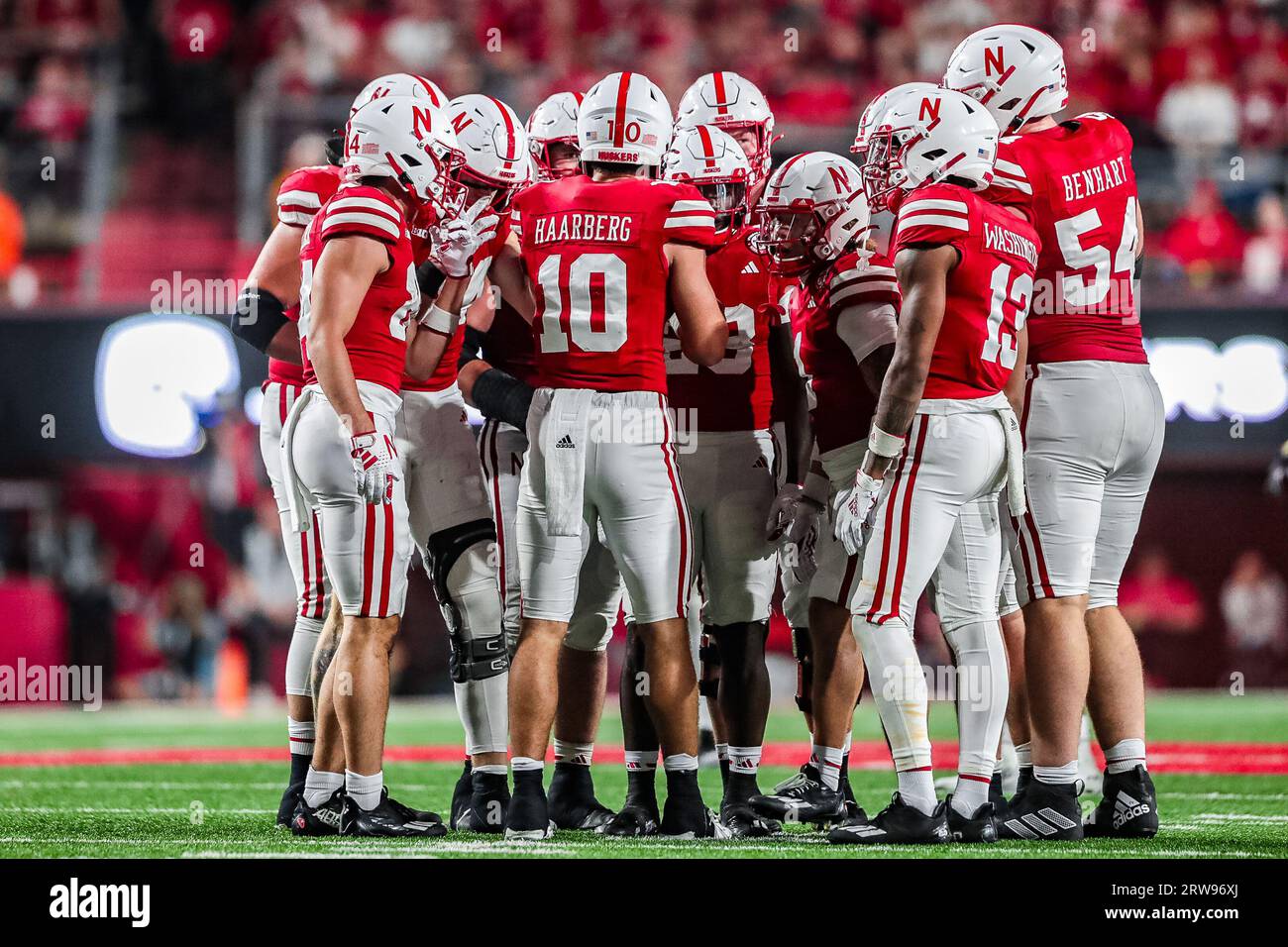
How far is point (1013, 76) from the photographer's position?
5.21 m

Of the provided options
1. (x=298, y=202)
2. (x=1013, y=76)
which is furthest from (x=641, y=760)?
(x=1013, y=76)

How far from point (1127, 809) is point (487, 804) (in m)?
1.89

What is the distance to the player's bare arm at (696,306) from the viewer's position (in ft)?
15.9

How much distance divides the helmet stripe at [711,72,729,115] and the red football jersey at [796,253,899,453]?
73 cm

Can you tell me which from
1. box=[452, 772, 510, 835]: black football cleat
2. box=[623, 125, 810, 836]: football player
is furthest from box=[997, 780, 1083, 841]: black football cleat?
box=[452, 772, 510, 835]: black football cleat

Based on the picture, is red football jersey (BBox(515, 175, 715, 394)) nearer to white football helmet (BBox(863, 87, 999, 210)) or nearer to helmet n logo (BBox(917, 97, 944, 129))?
white football helmet (BBox(863, 87, 999, 210))

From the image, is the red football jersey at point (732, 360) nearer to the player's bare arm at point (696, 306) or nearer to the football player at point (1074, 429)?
the player's bare arm at point (696, 306)

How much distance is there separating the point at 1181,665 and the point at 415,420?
10.5m

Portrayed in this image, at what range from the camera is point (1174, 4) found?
14742 mm

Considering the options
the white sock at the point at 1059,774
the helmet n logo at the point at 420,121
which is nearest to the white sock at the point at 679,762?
the white sock at the point at 1059,774

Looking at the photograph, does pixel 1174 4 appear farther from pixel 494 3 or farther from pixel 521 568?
pixel 521 568

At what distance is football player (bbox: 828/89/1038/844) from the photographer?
455 centimetres
